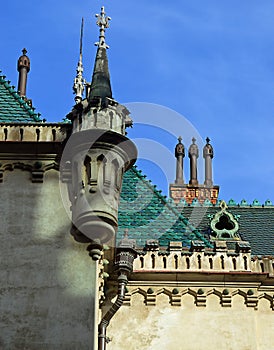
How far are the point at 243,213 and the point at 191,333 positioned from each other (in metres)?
8.91

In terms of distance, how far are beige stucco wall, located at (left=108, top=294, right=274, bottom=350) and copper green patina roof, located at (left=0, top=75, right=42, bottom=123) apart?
5.76m

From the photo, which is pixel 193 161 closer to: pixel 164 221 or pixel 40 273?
pixel 164 221

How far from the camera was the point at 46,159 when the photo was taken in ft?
64.4

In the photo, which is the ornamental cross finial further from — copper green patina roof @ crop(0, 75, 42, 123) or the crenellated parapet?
the crenellated parapet

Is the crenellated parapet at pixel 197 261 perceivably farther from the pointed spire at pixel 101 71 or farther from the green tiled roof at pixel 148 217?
the pointed spire at pixel 101 71

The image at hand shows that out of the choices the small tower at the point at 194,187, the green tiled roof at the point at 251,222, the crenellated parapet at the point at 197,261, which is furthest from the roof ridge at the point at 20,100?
the small tower at the point at 194,187

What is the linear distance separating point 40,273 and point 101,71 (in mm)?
5010

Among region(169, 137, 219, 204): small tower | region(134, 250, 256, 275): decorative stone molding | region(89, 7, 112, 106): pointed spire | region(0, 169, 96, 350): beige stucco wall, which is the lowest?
region(0, 169, 96, 350): beige stucco wall

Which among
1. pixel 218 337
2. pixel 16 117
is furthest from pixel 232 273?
pixel 16 117

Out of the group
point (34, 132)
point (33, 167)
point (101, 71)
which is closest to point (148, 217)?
point (101, 71)

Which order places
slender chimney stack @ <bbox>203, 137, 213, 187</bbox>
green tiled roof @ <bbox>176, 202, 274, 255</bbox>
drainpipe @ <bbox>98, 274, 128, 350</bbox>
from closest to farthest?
drainpipe @ <bbox>98, 274, 128, 350</bbox>
green tiled roof @ <bbox>176, 202, 274, 255</bbox>
slender chimney stack @ <bbox>203, 137, 213, 187</bbox>

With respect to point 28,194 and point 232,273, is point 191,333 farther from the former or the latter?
point 28,194

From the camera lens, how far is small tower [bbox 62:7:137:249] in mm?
18750

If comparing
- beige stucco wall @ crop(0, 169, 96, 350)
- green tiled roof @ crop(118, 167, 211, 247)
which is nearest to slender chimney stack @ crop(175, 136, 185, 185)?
green tiled roof @ crop(118, 167, 211, 247)
